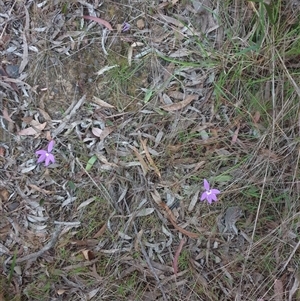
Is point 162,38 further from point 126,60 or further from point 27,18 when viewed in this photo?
point 27,18

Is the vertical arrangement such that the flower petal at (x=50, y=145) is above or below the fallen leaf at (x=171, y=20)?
below

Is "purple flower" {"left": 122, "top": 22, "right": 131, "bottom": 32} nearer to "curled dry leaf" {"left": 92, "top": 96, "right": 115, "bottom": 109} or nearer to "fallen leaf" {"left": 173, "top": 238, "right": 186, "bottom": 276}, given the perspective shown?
"curled dry leaf" {"left": 92, "top": 96, "right": 115, "bottom": 109}

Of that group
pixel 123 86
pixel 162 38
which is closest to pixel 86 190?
pixel 123 86

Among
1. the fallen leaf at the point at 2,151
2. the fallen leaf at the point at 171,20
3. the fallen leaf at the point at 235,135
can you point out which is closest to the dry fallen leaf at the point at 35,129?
the fallen leaf at the point at 2,151

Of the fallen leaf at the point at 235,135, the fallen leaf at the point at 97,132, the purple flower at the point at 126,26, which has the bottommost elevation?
the fallen leaf at the point at 97,132

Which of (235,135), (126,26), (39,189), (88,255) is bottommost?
(88,255)

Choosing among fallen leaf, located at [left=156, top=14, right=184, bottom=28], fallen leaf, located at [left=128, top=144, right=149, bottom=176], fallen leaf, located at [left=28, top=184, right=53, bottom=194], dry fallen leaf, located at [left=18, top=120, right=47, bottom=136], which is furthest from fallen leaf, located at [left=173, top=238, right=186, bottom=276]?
fallen leaf, located at [left=156, top=14, right=184, bottom=28]

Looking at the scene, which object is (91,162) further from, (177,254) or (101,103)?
(177,254)

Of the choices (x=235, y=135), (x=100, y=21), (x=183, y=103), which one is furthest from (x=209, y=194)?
(x=100, y=21)

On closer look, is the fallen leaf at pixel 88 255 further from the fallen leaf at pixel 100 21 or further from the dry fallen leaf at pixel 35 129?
the fallen leaf at pixel 100 21
